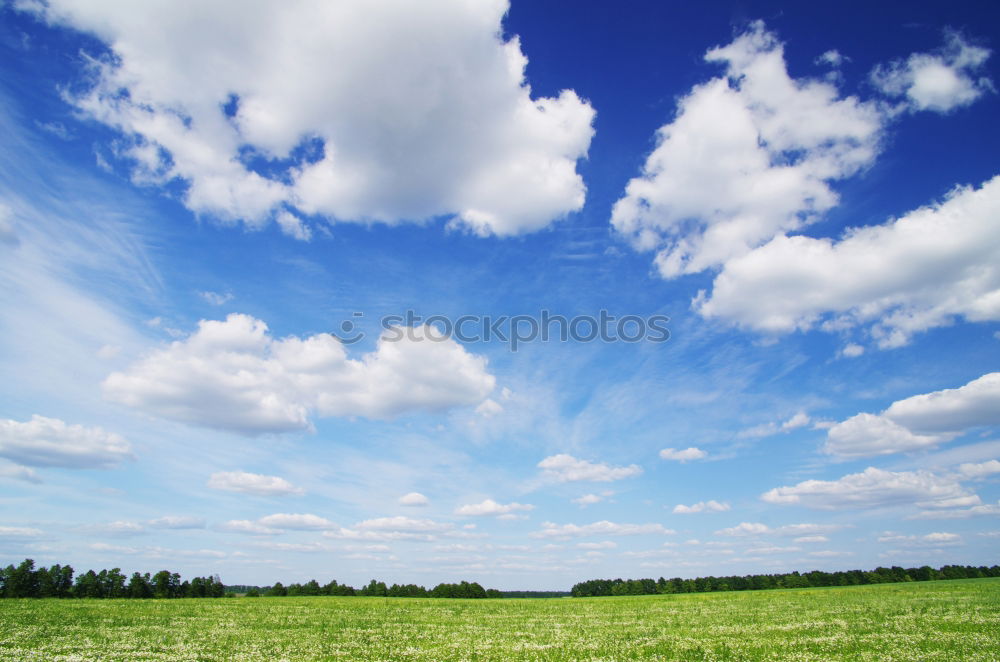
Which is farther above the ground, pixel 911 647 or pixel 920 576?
pixel 911 647

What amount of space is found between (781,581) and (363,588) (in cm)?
11569

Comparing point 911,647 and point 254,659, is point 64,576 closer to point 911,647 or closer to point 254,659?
point 254,659

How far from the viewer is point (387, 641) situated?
26.7 m

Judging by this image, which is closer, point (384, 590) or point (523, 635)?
point (523, 635)

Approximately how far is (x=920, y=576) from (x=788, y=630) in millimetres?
153117

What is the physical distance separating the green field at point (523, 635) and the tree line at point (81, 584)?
51.2 meters

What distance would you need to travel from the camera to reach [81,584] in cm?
8050

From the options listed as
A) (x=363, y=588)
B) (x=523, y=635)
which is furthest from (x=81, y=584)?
(x=523, y=635)

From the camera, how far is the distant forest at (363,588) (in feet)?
257

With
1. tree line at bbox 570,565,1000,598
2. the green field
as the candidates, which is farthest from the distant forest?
Result: the green field

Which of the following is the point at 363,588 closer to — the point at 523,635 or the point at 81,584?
the point at 81,584

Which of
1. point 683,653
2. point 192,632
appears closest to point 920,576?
point 683,653

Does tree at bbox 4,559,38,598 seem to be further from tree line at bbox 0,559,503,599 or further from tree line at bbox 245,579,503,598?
tree line at bbox 245,579,503,598

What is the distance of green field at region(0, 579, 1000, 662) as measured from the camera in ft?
71.2
